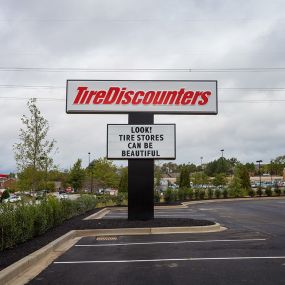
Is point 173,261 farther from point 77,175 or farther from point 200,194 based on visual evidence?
point 77,175

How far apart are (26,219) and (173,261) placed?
5025mm

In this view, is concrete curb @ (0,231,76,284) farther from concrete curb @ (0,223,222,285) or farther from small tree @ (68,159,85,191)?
small tree @ (68,159,85,191)

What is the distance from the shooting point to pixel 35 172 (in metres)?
25.1

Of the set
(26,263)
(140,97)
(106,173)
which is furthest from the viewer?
(106,173)

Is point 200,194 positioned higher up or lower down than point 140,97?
lower down

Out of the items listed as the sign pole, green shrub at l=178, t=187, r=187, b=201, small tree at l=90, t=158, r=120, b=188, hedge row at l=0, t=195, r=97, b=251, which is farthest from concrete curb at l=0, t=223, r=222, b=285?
small tree at l=90, t=158, r=120, b=188

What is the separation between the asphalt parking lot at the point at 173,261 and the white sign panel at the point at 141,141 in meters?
5.00

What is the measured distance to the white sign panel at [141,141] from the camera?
18.0 meters

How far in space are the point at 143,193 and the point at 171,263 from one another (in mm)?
9165

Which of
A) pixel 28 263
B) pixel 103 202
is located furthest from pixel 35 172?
pixel 28 263

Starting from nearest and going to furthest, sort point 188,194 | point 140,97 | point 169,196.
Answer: point 140,97 < point 169,196 < point 188,194

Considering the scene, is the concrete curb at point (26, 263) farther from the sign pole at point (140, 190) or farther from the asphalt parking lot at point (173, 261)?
the sign pole at point (140, 190)

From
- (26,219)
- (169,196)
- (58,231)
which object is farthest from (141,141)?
(169,196)

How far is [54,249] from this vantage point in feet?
37.6
